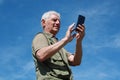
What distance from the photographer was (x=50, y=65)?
24.3 feet

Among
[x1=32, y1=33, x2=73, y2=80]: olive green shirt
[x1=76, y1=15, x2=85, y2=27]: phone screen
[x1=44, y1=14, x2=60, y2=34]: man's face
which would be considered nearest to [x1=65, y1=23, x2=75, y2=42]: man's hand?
[x1=76, y1=15, x2=85, y2=27]: phone screen

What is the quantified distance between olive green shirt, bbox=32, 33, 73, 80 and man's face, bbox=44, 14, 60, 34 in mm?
313

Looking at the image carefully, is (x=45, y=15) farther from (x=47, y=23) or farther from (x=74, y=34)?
(x=74, y=34)

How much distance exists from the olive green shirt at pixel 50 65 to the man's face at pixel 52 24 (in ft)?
1.03

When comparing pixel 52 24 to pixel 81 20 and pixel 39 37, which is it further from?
pixel 81 20

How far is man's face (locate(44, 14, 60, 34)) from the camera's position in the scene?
313 inches

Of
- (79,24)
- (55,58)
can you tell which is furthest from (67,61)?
(79,24)

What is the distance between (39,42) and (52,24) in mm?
650

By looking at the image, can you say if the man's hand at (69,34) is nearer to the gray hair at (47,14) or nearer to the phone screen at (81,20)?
the phone screen at (81,20)

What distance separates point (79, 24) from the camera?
7512 mm

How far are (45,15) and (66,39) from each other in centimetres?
133

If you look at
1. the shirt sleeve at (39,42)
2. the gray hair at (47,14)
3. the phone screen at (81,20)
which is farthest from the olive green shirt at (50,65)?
the phone screen at (81,20)

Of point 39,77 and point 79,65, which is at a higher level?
point 79,65

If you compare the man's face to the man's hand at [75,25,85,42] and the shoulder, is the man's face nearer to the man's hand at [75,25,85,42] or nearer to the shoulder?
the shoulder
